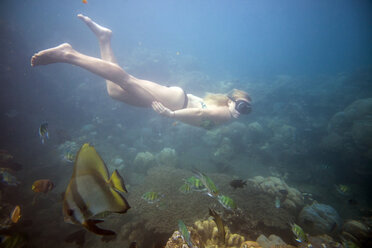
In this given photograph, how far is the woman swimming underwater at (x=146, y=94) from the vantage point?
13.8ft

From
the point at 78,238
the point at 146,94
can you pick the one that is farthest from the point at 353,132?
the point at 78,238

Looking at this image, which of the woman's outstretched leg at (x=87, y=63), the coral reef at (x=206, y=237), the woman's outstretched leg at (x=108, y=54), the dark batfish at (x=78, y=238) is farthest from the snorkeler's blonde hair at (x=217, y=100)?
the dark batfish at (x=78, y=238)

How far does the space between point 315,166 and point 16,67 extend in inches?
977

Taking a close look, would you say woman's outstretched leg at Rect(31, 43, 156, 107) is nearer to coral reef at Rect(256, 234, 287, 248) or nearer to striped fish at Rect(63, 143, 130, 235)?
striped fish at Rect(63, 143, 130, 235)

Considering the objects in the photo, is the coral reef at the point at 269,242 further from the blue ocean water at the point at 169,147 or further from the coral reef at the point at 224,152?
the coral reef at the point at 224,152

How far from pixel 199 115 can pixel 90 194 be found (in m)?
4.00

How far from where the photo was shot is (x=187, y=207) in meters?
4.39

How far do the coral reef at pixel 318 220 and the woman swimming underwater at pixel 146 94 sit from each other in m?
3.86

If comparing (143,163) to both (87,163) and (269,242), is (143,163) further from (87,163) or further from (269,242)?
(87,163)

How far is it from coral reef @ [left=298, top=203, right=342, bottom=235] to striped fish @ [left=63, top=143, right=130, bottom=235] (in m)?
6.32

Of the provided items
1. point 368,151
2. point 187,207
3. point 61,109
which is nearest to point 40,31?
point 61,109

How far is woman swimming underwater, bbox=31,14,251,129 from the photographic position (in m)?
4.22

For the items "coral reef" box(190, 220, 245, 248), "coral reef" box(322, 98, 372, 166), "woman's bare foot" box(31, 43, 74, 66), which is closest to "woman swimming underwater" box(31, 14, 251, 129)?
"woman's bare foot" box(31, 43, 74, 66)

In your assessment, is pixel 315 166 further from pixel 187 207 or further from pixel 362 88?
pixel 362 88
